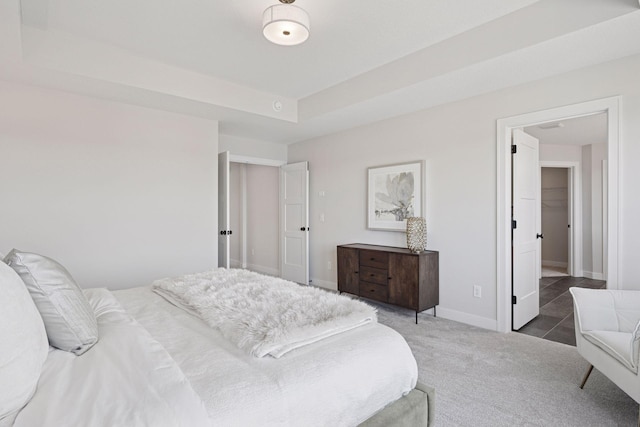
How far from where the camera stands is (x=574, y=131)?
16.0ft

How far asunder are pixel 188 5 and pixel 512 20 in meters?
2.39

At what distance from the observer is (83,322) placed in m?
1.30

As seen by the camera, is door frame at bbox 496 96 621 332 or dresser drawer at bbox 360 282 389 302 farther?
dresser drawer at bbox 360 282 389 302

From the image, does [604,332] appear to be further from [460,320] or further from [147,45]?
[147,45]

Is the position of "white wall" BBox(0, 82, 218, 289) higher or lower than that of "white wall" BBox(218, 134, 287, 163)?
lower

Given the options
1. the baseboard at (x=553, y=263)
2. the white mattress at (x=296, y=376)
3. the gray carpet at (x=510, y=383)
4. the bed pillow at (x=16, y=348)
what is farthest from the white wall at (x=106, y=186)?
the baseboard at (x=553, y=263)

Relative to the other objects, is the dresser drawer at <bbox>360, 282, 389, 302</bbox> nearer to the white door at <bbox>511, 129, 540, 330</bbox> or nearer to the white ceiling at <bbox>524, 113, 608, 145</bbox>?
the white door at <bbox>511, 129, 540, 330</bbox>

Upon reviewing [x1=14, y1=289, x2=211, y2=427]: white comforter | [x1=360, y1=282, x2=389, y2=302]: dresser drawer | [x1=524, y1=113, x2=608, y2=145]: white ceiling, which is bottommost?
[x1=360, y1=282, x2=389, y2=302]: dresser drawer

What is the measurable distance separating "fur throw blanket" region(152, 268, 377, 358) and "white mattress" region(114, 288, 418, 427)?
0.14 ft

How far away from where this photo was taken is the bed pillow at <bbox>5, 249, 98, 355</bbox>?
1229 mm

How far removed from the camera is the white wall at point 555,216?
22.8 ft

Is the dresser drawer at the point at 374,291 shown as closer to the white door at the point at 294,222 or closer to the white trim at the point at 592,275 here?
the white door at the point at 294,222

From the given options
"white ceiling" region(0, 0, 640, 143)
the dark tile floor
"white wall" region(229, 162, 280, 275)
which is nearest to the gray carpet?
the dark tile floor

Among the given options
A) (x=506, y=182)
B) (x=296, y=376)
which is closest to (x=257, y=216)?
(x=506, y=182)
